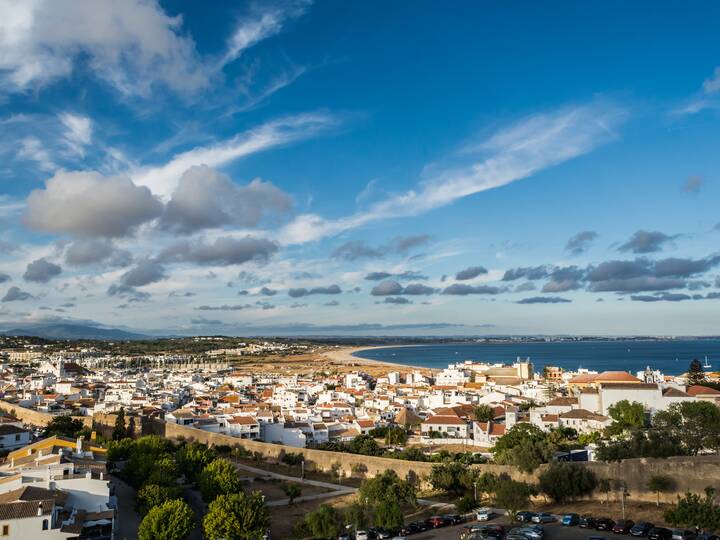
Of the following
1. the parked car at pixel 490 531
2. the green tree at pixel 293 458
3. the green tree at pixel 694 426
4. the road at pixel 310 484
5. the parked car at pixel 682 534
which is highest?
the green tree at pixel 694 426

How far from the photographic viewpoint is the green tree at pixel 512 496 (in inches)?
934

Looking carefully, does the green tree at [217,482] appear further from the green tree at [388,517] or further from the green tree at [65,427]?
the green tree at [65,427]

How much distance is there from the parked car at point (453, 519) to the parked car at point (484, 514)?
72 cm

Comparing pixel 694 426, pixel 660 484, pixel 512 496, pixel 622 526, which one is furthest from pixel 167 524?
A: pixel 694 426

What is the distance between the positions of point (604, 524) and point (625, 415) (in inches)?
844

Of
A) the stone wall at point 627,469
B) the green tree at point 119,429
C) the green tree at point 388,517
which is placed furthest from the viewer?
the green tree at point 119,429

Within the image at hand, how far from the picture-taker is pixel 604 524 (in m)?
21.8

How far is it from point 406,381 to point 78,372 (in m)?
51.8

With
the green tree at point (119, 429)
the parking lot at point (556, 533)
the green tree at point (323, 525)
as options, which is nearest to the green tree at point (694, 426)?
the parking lot at point (556, 533)

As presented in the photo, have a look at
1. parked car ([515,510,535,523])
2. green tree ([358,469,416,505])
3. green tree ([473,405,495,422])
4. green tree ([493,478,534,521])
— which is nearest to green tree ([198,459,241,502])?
green tree ([358,469,416,505])

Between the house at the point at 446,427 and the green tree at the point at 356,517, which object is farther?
the house at the point at 446,427

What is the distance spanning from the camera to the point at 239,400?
62562mm

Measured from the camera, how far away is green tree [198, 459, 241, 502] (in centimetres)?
2558

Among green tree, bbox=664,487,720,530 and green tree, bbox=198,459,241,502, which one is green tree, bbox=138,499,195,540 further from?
green tree, bbox=664,487,720,530
